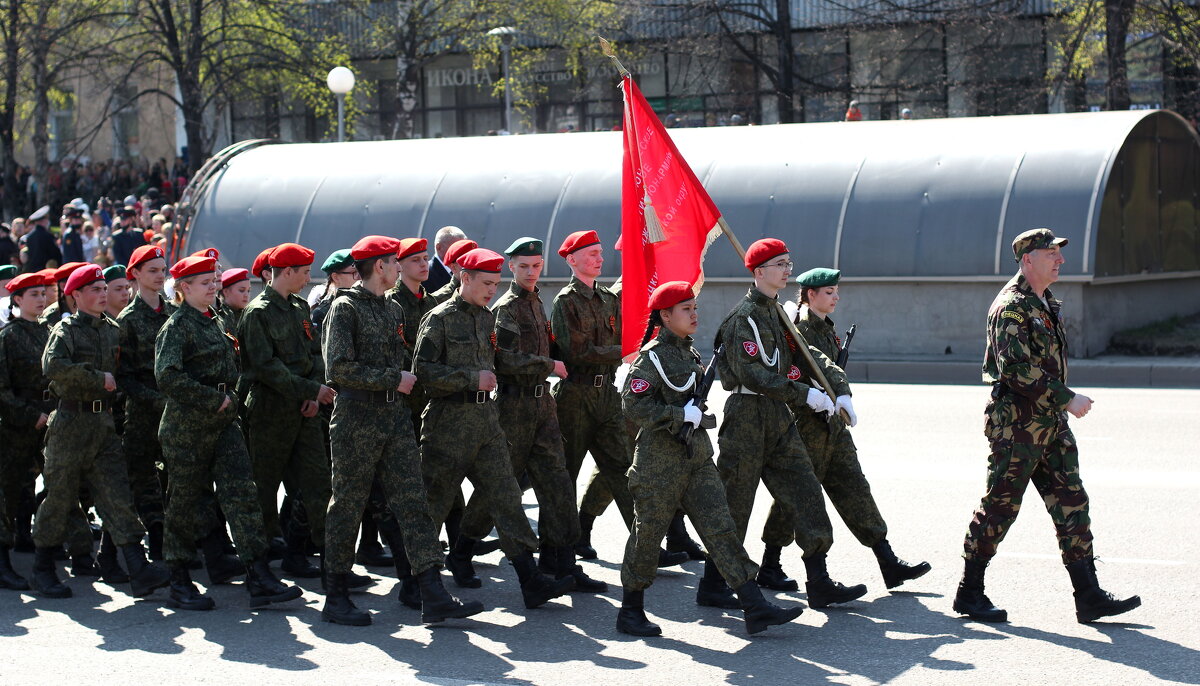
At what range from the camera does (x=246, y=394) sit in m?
8.66

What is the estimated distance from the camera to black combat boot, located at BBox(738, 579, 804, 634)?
22.9ft

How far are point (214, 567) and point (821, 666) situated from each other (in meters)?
3.55

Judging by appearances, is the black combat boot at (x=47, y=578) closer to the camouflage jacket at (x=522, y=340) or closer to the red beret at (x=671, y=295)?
the camouflage jacket at (x=522, y=340)

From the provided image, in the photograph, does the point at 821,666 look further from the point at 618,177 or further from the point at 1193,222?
the point at 1193,222

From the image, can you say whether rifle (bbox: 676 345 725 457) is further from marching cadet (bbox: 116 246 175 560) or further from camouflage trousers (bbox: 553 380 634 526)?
marching cadet (bbox: 116 246 175 560)

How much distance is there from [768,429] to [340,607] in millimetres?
2261

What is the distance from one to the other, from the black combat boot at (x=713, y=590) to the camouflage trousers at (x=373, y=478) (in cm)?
134

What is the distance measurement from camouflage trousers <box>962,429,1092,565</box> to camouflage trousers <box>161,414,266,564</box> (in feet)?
11.8

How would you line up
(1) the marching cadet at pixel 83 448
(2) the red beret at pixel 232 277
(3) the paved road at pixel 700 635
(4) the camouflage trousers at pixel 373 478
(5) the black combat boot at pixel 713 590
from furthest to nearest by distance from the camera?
(2) the red beret at pixel 232 277 < (1) the marching cadet at pixel 83 448 < (5) the black combat boot at pixel 713 590 < (4) the camouflage trousers at pixel 373 478 < (3) the paved road at pixel 700 635

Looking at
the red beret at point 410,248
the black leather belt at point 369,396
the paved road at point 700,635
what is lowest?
the paved road at point 700,635

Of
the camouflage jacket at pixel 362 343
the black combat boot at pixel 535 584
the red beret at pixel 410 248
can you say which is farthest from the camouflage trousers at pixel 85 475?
the black combat boot at pixel 535 584

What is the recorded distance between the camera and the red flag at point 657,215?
8.64 metres

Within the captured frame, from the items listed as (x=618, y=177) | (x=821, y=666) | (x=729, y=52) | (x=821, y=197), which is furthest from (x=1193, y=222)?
(x=821, y=666)

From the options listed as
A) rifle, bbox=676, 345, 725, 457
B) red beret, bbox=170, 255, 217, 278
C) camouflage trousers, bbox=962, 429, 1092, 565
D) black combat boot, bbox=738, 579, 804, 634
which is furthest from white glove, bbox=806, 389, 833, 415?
red beret, bbox=170, 255, 217, 278
